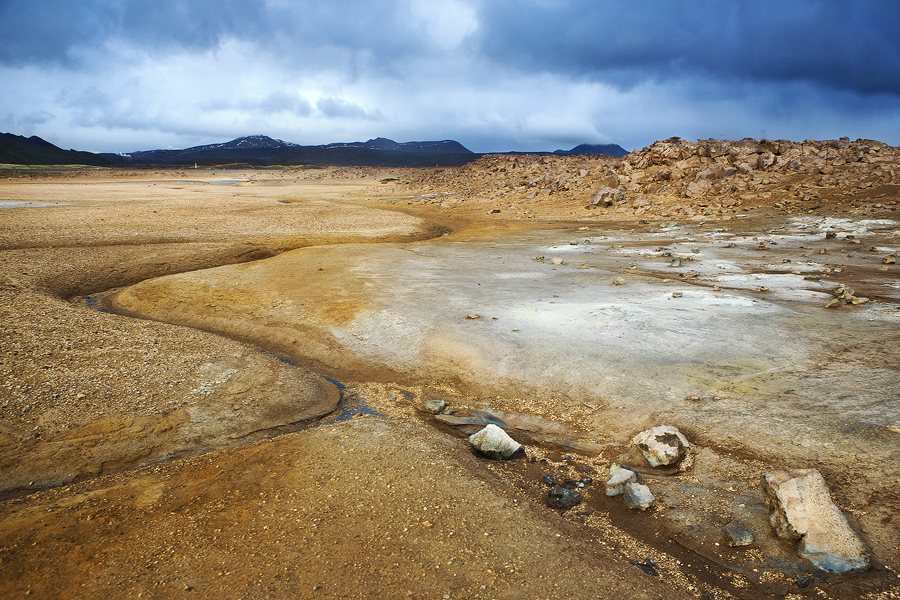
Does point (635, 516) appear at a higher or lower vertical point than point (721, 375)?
lower

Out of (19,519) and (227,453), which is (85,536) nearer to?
(19,519)

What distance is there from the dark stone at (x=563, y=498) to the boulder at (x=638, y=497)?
0.35 m

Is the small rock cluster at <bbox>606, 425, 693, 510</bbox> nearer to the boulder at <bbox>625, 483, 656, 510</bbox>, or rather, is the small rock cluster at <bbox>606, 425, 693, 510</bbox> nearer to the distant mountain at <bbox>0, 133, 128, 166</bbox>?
the boulder at <bbox>625, 483, 656, 510</bbox>

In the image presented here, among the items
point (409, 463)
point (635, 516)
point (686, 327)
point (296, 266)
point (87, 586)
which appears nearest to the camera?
point (87, 586)

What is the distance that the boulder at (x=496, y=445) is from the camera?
4.17 m

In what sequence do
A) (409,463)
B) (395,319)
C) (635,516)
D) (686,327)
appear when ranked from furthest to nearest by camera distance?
(395,319) → (686,327) → (409,463) → (635,516)

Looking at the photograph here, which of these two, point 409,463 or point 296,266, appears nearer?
point 409,463

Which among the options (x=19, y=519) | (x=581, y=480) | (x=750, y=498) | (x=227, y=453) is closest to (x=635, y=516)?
(x=581, y=480)

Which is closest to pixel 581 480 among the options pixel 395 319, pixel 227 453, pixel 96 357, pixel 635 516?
pixel 635 516

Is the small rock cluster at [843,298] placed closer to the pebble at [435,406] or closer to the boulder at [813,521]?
the boulder at [813,521]

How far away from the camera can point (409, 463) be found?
12.6 ft

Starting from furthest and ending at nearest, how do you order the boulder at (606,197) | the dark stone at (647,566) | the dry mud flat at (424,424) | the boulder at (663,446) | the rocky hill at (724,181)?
the boulder at (606,197), the rocky hill at (724,181), the boulder at (663,446), the dark stone at (647,566), the dry mud flat at (424,424)

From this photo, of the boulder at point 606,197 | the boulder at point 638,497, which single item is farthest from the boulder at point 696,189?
the boulder at point 638,497

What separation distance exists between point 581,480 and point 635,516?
1.78 ft
